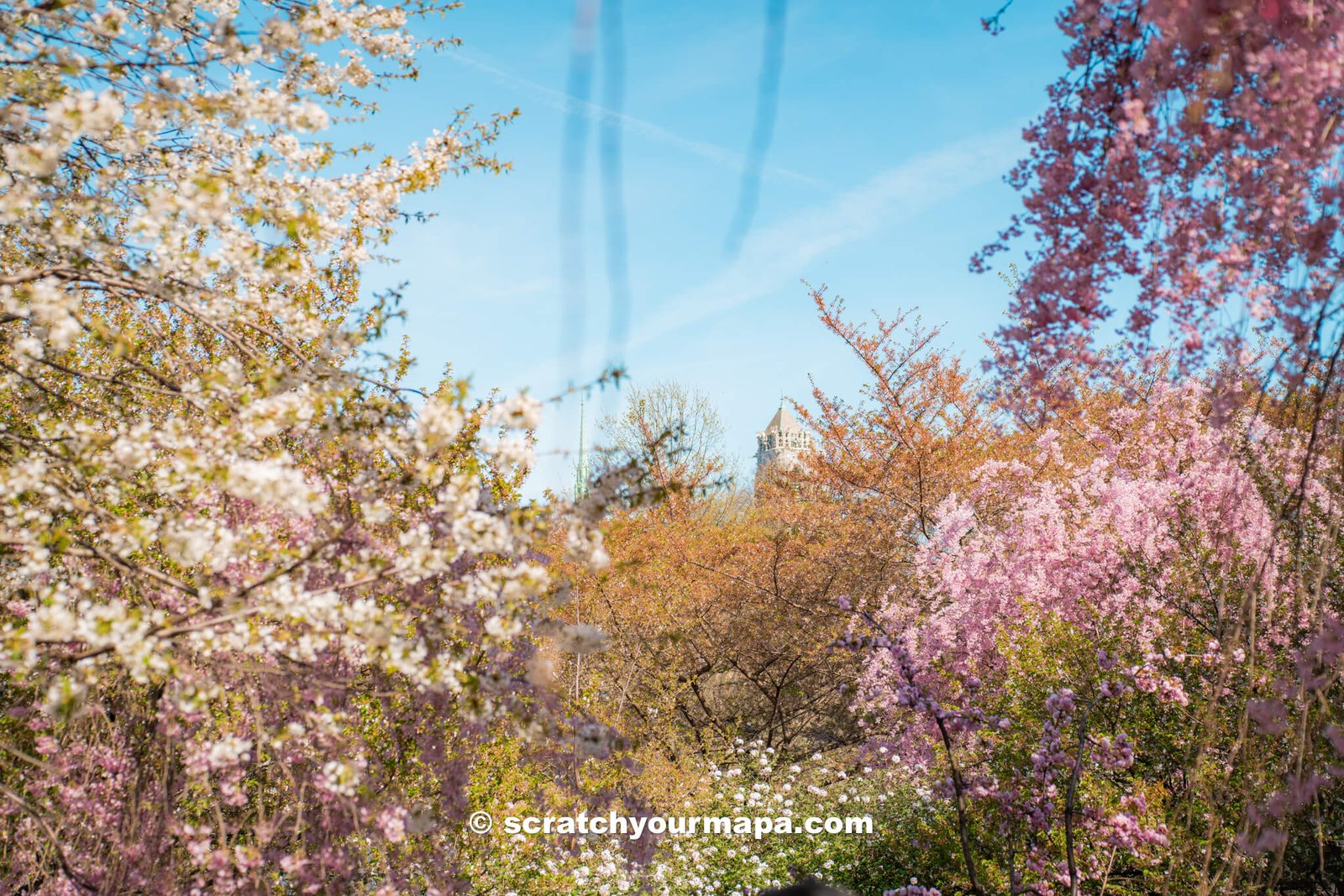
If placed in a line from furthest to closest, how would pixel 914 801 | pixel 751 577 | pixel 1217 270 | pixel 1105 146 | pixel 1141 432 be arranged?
1. pixel 751 577
2. pixel 1141 432
3. pixel 914 801
4. pixel 1105 146
5. pixel 1217 270

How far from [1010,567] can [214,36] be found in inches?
251

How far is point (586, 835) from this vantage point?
22.4ft

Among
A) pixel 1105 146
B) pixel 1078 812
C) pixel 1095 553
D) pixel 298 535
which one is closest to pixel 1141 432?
pixel 1095 553

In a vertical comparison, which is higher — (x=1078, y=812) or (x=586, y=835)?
(x=1078, y=812)

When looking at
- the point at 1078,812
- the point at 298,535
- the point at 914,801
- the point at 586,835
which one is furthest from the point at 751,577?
the point at 298,535

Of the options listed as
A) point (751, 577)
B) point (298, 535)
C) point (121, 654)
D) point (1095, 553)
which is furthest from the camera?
point (751, 577)

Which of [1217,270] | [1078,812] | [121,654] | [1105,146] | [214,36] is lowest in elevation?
[1078,812]

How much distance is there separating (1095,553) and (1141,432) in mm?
2487

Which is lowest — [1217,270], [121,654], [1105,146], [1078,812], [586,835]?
[586,835]

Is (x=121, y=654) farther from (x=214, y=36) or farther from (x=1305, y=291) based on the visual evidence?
(x=1305, y=291)

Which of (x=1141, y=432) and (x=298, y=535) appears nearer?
(x=298, y=535)

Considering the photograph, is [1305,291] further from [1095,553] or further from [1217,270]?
[1095,553]

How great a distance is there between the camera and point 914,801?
293 inches

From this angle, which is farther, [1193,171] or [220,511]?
[220,511]
